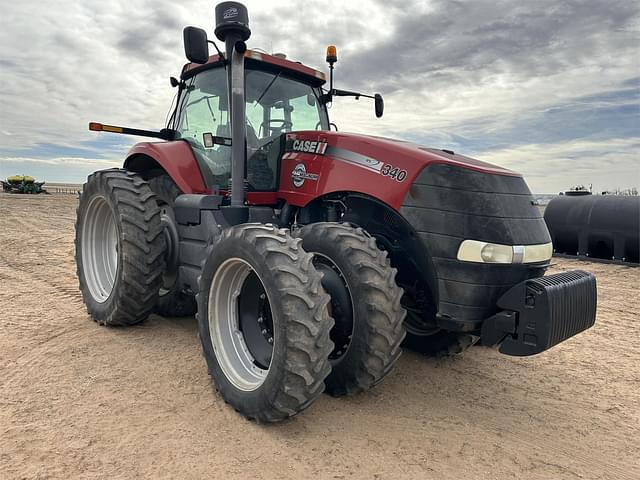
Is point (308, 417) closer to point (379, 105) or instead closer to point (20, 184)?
point (379, 105)

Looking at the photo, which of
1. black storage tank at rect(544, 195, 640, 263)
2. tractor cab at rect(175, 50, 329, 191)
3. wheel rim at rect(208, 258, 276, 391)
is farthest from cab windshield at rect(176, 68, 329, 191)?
black storage tank at rect(544, 195, 640, 263)

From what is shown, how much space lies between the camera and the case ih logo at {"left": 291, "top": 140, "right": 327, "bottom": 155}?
367 centimetres

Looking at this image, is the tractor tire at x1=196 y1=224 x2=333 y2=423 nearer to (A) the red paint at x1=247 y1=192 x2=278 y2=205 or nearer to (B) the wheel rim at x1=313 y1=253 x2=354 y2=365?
(B) the wheel rim at x1=313 y1=253 x2=354 y2=365

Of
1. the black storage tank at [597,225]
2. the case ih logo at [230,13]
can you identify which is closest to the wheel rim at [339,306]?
the case ih logo at [230,13]

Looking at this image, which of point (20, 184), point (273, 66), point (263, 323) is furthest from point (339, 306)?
point (20, 184)

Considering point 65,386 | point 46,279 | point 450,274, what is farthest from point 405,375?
point 46,279

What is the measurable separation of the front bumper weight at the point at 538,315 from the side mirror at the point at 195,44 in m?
2.61

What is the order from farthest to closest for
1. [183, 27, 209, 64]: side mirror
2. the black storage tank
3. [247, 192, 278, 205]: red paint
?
the black storage tank, [247, 192, 278, 205]: red paint, [183, 27, 209, 64]: side mirror

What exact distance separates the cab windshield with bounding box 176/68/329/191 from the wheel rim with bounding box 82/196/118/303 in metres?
1.30

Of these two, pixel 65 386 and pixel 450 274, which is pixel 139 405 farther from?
pixel 450 274

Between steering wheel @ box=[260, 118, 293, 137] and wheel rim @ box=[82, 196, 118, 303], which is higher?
steering wheel @ box=[260, 118, 293, 137]

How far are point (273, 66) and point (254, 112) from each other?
0.51 m

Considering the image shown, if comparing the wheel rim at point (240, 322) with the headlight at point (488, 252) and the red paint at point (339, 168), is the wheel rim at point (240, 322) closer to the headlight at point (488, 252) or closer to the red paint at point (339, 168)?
the red paint at point (339, 168)

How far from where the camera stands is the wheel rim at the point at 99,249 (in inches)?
199
